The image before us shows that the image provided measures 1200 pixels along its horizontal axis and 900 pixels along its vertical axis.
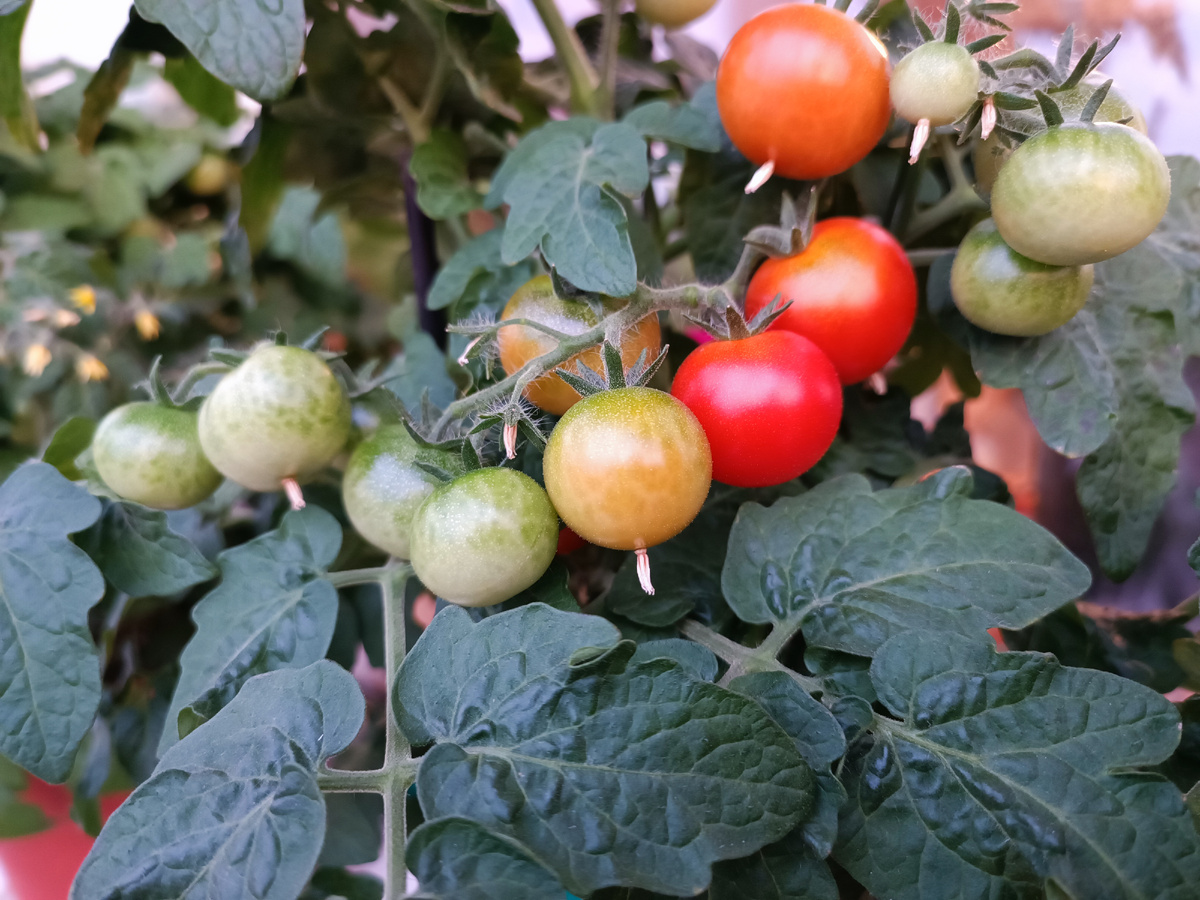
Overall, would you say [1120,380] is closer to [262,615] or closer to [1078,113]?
[1078,113]

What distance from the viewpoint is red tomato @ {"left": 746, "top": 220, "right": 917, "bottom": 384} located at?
0.42 m

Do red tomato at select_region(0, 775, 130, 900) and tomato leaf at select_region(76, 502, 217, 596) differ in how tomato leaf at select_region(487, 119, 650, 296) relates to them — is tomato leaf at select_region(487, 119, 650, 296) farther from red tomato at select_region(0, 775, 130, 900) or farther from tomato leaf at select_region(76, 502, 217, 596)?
red tomato at select_region(0, 775, 130, 900)

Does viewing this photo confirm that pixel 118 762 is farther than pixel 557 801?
Yes

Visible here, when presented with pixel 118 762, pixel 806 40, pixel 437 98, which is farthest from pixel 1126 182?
pixel 118 762

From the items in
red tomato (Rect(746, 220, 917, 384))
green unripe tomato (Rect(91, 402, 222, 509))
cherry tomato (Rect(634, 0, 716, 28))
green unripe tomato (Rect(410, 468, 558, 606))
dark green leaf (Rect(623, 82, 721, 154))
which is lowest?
green unripe tomato (Rect(91, 402, 222, 509))

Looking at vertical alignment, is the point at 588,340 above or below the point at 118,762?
above

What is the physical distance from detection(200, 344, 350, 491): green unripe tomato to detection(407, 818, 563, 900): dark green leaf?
0.66ft

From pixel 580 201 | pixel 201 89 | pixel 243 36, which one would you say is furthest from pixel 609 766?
pixel 201 89

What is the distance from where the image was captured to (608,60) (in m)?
0.57

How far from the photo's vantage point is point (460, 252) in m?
0.53

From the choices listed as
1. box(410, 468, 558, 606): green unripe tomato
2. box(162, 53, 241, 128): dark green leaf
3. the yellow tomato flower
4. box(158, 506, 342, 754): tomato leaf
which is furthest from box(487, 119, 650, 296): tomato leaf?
the yellow tomato flower

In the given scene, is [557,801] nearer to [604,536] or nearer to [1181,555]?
[604,536]

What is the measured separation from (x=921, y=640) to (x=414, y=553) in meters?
0.23

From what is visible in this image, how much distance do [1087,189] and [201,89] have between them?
0.64 meters
